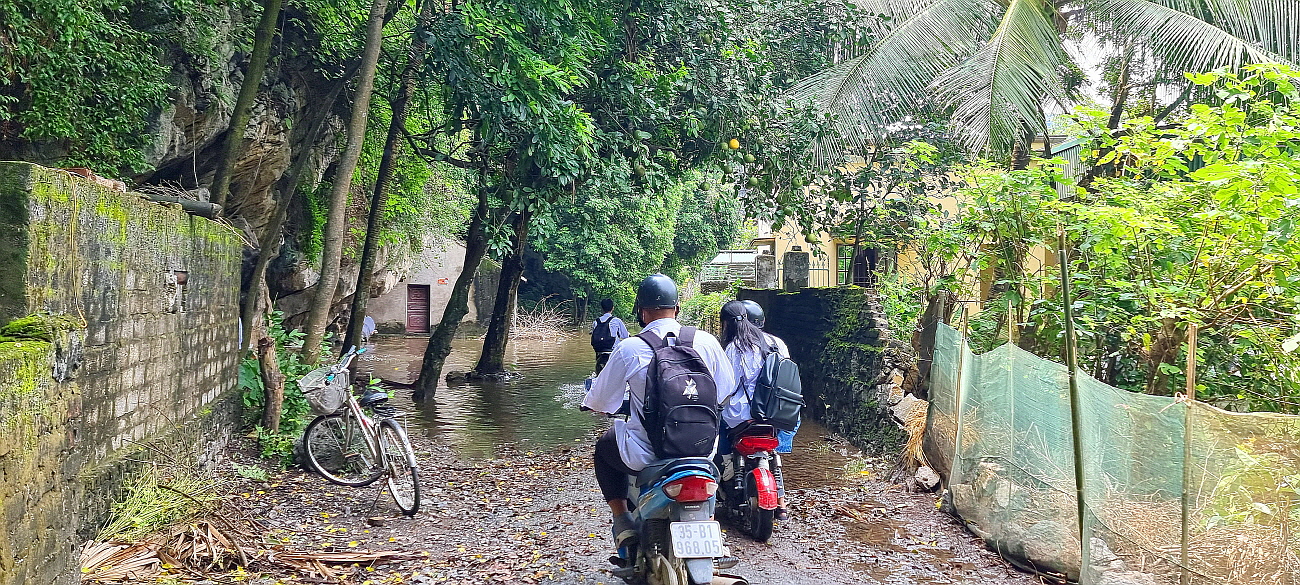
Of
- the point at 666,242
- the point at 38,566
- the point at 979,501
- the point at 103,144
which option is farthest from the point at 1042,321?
the point at 666,242

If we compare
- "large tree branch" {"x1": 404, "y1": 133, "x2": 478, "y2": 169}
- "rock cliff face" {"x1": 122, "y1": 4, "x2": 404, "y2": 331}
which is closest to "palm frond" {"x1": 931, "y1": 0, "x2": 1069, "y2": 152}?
"large tree branch" {"x1": 404, "y1": 133, "x2": 478, "y2": 169}

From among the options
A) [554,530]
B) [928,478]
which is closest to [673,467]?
[554,530]

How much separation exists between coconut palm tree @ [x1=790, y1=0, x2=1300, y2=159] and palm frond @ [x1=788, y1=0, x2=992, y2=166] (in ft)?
0.04

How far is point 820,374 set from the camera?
13617 mm

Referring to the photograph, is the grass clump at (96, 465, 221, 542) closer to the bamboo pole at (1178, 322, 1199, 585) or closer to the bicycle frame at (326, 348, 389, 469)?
the bicycle frame at (326, 348, 389, 469)

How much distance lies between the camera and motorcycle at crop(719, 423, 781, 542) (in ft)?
21.0

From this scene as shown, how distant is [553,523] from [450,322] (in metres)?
8.03

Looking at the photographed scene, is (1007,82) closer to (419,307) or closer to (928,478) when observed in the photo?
(928,478)

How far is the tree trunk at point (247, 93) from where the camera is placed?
846cm

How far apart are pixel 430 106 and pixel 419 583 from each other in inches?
318

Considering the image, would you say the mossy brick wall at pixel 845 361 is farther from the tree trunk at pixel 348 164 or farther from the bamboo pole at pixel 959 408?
the tree trunk at pixel 348 164

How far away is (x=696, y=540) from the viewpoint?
4414mm

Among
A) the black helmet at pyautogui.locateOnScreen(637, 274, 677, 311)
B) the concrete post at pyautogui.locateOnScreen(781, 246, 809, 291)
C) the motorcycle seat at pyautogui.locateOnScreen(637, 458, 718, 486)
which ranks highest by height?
the concrete post at pyautogui.locateOnScreen(781, 246, 809, 291)

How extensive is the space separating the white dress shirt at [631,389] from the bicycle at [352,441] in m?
2.92
